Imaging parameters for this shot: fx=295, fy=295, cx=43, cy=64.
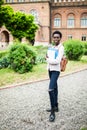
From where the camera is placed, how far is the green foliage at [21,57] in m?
13.0

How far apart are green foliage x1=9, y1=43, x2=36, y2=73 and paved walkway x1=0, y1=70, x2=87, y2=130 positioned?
2669 millimetres

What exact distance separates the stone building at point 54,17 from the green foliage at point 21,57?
3668 cm

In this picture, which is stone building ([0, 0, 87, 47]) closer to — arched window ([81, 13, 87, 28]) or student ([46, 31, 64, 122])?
arched window ([81, 13, 87, 28])

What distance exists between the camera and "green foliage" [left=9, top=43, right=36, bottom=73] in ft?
42.6

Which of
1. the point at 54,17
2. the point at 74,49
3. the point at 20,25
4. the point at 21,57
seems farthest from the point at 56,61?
the point at 54,17

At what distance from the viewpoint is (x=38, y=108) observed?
7.09 metres

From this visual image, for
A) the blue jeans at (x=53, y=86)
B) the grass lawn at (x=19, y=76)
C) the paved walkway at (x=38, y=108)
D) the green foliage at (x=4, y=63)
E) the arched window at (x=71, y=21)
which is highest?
the arched window at (x=71, y=21)

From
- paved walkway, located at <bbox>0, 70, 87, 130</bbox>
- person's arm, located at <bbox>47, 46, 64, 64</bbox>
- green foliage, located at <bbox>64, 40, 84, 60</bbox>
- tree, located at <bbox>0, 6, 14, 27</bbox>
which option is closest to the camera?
paved walkway, located at <bbox>0, 70, 87, 130</bbox>

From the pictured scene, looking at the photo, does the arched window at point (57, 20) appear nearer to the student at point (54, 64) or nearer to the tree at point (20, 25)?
the tree at point (20, 25)

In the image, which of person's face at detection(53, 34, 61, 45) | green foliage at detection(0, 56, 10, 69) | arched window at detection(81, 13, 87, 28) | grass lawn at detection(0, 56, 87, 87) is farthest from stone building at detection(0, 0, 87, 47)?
person's face at detection(53, 34, 61, 45)

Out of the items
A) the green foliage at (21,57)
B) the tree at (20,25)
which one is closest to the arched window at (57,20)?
the tree at (20,25)

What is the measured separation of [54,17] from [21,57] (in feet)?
135

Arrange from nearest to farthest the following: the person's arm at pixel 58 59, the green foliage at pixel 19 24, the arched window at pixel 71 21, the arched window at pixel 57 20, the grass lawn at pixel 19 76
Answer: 1. the person's arm at pixel 58 59
2. the grass lawn at pixel 19 76
3. the green foliage at pixel 19 24
4. the arched window at pixel 71 21
5. the arched window at pixel 57 20

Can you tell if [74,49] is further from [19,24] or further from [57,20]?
[57,20]
